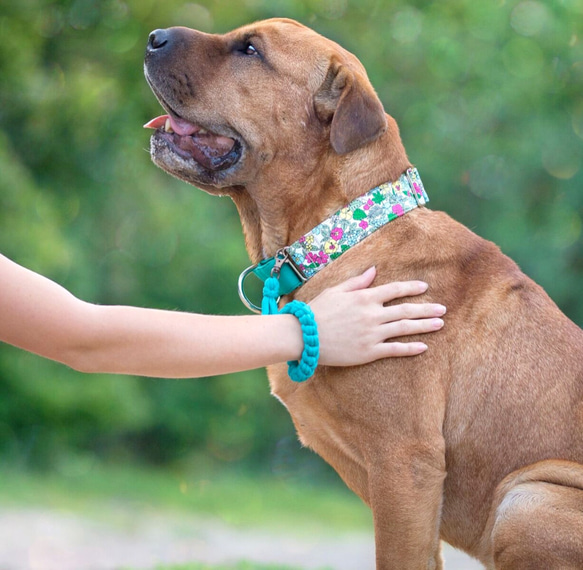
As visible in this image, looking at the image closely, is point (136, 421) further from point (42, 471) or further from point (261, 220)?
point (261, 220)

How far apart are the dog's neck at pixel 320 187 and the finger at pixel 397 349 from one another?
620 mm

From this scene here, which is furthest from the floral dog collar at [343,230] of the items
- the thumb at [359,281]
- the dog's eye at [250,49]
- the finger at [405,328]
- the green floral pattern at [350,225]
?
the dog's eye at [250,49]

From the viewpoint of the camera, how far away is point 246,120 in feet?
10.7

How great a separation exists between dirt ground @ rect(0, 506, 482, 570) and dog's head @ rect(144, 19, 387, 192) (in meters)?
3.00

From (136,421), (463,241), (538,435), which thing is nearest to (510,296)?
(463,241)

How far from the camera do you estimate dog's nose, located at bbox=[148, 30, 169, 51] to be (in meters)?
3.30

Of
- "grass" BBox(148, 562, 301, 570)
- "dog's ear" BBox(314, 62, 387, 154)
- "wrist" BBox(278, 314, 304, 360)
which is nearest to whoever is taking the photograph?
"wrist" BBox(278, 314, 304, 360)

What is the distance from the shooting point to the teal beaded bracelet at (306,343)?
2.86 meters

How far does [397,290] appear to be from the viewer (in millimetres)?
3002

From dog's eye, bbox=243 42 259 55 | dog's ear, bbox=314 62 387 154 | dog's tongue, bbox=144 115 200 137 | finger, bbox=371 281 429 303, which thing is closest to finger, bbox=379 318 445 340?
finger, bbox=371 281 429 303

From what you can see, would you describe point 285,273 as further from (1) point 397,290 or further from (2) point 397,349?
(2) point 397,349

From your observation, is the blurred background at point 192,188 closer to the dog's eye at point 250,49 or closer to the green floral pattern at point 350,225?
the dog's eye at point 250,49

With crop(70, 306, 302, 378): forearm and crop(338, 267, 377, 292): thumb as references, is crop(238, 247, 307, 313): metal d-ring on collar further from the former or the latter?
crop(70, 306, 302, 378): forearm

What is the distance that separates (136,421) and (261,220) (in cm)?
592
